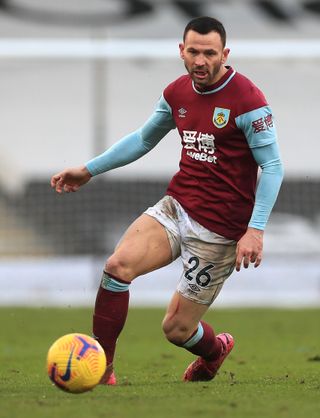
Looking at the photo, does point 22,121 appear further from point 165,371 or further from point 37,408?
point 37,408

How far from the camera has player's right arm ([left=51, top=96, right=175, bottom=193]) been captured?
8586 mm

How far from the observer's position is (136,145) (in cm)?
868

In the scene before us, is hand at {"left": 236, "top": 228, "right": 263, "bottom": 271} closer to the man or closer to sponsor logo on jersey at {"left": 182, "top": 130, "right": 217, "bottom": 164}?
the man

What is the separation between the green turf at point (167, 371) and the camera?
670 cm

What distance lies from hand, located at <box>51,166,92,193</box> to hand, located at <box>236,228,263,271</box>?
1.39 meters

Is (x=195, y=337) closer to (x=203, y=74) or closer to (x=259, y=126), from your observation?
(x=259, y=126)

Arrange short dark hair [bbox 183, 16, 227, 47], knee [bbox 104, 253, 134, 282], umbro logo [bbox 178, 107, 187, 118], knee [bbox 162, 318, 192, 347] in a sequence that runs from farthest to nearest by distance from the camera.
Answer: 1. knee [bbox 162, 318, 192, 347]
2. umbro logo [bbox 178, 107, 187, 118]
3. knee [bbox 104, 253, 134, 282]
4. short dark hair [bbox 183, 16, 227, 47]

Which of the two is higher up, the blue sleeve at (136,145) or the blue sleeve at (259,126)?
the blue sleeve at (259,126)

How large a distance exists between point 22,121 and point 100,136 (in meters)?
3.18

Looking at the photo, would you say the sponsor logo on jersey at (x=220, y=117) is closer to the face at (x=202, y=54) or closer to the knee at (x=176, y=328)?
the face at (x=202, y=54)

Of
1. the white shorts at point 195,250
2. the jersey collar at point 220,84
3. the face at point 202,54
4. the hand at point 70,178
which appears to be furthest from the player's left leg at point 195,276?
the face at point 202,54

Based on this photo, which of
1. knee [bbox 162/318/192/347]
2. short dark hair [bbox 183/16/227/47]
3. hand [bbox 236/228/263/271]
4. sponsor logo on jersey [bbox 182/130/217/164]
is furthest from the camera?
knee [bbox 162/318/192/347]

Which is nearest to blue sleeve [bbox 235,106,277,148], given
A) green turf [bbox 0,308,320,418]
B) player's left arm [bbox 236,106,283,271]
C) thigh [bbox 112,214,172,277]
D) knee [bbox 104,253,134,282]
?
player's left arm [bbox 236,106,283,271]

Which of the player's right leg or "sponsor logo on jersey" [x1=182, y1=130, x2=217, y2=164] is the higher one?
"sponsor logo on jersey" [x1=182, y1=130, x2=217, y2=164]
